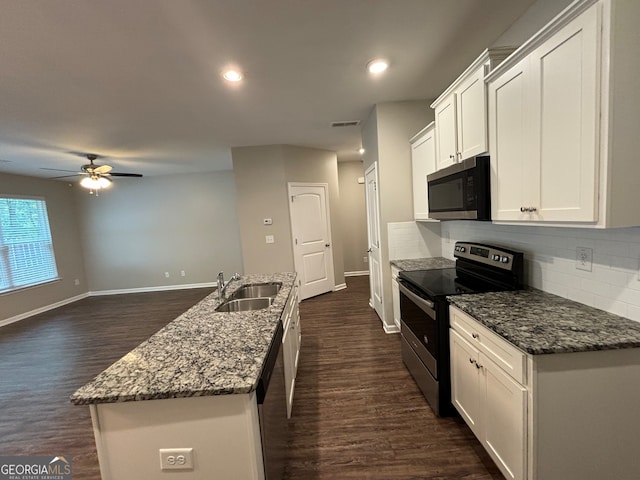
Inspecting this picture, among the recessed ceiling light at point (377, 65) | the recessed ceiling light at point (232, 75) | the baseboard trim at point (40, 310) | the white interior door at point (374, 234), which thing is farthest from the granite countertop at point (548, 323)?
the baseboard trim at point (40, 310)

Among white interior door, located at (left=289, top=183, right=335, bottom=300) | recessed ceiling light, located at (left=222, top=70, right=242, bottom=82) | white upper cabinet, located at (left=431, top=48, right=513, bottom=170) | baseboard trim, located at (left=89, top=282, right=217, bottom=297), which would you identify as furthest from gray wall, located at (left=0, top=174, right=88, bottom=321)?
white upper cabinet, located at (left=431, top=48, right=513, bottom=170)

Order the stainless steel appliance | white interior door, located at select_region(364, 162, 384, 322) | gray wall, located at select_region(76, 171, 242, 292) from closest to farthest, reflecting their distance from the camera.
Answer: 1. the stainless steel appliance
2. white interior door, located at select_region(364, 162, 384, 322)
3. gray wall, located at select_region(76, 171, 242, 292)

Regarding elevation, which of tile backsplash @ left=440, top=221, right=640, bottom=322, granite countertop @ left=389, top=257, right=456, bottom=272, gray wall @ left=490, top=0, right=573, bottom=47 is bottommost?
granite countertop @ left=389, top=257, right=456, bottom=272

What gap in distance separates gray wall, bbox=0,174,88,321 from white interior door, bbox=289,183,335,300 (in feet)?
16.9

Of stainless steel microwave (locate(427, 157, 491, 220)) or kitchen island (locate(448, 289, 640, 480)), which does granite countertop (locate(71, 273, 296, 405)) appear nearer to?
kitchen island (locate(448, 289, 640, 480))

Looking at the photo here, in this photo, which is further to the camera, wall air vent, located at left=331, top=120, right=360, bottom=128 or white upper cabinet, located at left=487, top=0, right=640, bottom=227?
wall air vent, located at left=331, top=120, right=360, bottom=128

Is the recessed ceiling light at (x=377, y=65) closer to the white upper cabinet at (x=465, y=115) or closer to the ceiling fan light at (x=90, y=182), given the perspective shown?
the white upper cabinet at (x=465, y=115)

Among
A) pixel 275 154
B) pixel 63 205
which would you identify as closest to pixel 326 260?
pixel 275 154

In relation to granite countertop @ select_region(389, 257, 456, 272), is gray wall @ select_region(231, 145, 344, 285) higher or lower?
higher

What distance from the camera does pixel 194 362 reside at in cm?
119

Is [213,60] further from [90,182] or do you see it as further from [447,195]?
[90,182]

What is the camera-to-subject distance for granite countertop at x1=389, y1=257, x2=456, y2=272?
2.71 meters

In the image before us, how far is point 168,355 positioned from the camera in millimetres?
1272

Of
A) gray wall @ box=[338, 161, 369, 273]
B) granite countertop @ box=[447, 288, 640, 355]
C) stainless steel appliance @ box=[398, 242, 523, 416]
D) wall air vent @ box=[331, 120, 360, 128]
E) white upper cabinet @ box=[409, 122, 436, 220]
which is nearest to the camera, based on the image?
granite countertop @ box=[447, 288, 640, 355]
